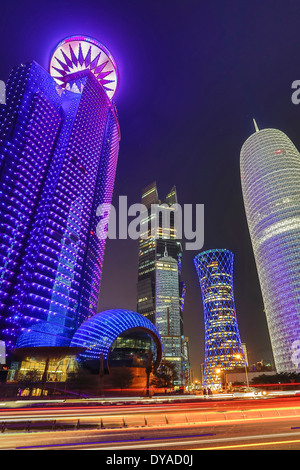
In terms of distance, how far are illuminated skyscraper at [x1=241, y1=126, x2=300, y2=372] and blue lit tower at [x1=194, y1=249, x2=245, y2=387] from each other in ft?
51.9

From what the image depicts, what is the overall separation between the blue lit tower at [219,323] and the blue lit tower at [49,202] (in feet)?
177

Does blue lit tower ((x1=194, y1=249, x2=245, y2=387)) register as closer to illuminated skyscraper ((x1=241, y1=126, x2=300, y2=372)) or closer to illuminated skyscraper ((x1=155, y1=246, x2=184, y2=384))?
illuminated skyscraper ((x1=241, y1=126, x2=300, y2=372))

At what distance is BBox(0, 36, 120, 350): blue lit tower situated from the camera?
81.8 metres

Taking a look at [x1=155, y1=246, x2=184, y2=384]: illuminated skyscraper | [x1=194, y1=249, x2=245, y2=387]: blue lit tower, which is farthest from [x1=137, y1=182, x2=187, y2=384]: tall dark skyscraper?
[x1=194, y1=249, x2=245, y2=387]: blue lit tower

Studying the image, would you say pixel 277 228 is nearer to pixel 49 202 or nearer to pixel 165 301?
pixel 165 301

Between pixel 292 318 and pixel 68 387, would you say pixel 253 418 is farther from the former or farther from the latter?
pixel 292 318

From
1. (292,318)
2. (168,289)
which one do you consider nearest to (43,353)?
(292,318)

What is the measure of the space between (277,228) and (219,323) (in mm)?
51749

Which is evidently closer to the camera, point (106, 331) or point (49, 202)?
point (106, 331)

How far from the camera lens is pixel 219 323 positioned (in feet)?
405

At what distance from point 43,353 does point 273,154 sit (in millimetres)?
135950

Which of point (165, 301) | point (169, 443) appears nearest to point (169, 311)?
point (165, 301)

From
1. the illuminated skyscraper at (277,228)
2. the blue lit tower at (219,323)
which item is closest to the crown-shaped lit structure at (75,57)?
the illuminated skyscraper at (277,228)

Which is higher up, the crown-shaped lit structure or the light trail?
the crown-shaped lit structure
